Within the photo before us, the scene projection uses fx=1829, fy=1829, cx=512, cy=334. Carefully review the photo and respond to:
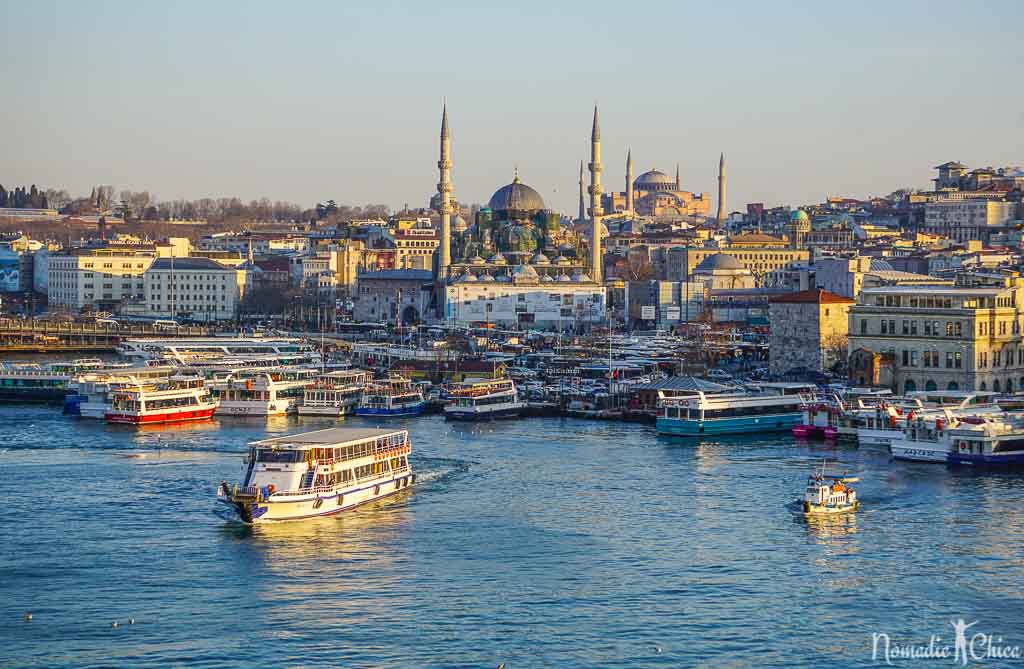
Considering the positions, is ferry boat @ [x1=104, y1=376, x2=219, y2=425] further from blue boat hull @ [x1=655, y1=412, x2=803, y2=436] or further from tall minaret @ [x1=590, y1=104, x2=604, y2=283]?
tall minaret @ [x1=590, y1=104, x2=604, y2=283]

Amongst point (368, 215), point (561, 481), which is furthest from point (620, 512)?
point (368, 215)

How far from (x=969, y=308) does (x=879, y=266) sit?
19.5m

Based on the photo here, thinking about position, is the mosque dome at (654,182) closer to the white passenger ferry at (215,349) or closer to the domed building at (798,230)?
the domed building at (798,230)

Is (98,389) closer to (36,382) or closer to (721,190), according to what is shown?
(36,382)

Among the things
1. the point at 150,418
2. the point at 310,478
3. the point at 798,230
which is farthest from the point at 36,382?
the point at 798,230

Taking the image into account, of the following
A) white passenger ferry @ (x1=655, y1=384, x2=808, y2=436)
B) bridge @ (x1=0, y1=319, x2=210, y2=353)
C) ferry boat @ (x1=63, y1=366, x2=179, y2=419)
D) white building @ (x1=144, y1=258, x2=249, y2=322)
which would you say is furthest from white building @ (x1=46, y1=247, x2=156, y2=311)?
white passenger ferry @ (x1=655, y1=384, x2=808, y2=436)

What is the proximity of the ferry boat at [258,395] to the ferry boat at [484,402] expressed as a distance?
114 inches

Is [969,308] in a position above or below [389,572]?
above

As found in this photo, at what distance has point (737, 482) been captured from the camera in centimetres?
2398

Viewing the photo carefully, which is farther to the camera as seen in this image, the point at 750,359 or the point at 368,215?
the point at 368,215

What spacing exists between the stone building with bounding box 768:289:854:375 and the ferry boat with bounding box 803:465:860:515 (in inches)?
572

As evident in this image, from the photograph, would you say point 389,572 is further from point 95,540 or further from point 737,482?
point 737,482

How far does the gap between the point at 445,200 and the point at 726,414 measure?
30.1m

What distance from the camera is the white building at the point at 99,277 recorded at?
6519cm
